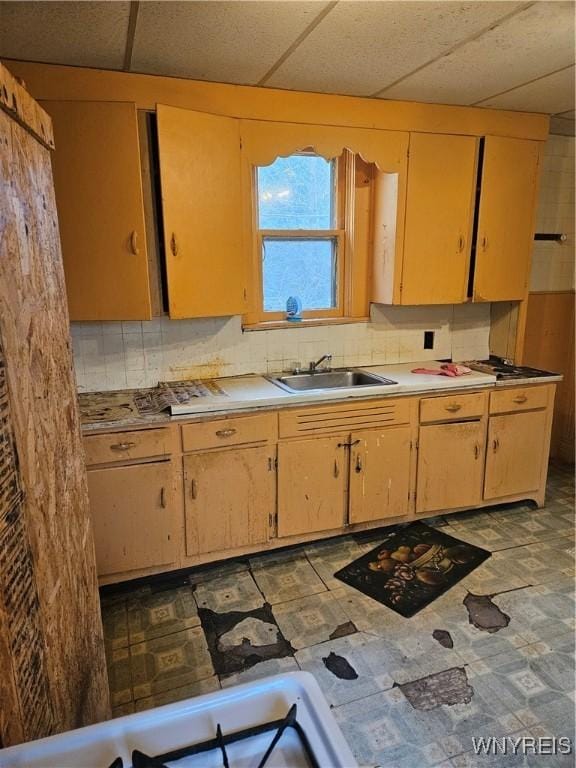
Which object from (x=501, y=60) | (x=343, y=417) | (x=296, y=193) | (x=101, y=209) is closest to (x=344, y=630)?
(x=343, y=417)

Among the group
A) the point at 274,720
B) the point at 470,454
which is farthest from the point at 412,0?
the point at 470,454

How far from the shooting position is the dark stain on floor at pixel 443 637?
2061 mm

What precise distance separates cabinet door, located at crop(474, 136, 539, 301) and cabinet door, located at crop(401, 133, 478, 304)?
3.3 inches

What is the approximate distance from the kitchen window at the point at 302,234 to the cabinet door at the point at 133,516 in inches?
47.8

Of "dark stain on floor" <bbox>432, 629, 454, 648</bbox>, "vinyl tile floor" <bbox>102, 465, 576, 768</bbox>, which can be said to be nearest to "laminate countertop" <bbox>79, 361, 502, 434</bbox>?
"vinyl tile floor" <bbox>102, 465, 576, 768</bbox>

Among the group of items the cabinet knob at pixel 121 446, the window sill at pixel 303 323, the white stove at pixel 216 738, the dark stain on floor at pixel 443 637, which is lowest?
the dark stain on floor at pixel 443 637

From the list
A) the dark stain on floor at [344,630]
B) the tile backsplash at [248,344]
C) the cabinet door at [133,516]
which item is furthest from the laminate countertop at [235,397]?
the dark stain on floor at [344,630]

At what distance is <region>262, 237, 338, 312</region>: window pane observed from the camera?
300 centimetres

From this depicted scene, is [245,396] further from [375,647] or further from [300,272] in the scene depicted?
[375,647]

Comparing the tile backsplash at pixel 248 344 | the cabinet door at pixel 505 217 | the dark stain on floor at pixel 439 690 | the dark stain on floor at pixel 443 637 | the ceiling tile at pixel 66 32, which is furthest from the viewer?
the cabinet door at pixel 505 217

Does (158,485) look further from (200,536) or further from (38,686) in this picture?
(38,686)

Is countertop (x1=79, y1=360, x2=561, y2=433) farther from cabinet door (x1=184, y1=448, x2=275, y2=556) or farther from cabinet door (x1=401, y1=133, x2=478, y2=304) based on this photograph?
cabinet door (x1=401, y1=133, x2=478, y2=304)

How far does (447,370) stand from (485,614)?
136 cm

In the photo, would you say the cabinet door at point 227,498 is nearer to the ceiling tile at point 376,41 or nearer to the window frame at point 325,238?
the window frame at point 325,238
